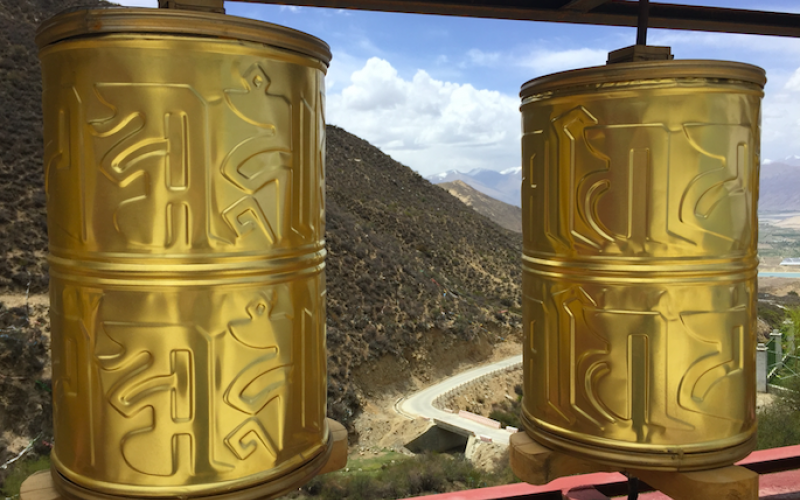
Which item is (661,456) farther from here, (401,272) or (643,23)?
(401,272)

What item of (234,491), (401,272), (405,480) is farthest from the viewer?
(401,272)

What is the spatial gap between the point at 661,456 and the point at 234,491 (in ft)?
4.55

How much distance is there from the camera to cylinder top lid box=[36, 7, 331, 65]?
4.93ft

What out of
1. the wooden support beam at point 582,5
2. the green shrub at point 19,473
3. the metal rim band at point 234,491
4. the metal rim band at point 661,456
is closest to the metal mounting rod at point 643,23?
the wooden support beam at point 582,5

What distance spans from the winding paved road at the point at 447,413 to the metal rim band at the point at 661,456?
48.2ft

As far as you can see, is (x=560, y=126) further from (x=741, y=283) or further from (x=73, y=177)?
(x=73, y=177)

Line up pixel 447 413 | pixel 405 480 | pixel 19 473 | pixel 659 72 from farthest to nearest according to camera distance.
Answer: pixel 447 413, pixel 405 480, pixel 19 473, pixel 659 72

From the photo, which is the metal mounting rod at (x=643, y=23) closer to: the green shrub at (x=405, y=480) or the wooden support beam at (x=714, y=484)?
the wooden support beam at (x=714, y=484)

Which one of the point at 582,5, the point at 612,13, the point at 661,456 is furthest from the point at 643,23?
the point at 661,456

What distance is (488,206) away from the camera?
102 meters

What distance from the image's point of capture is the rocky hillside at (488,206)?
9792 centimetres

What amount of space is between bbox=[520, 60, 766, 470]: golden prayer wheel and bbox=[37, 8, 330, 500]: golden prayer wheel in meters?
0.95

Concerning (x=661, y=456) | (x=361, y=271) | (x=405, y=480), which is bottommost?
(x=405, y=480)

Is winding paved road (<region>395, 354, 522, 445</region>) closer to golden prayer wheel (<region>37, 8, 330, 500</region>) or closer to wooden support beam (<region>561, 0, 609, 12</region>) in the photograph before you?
wooden support beam (<region>561, 0, 609, 12</region>)
